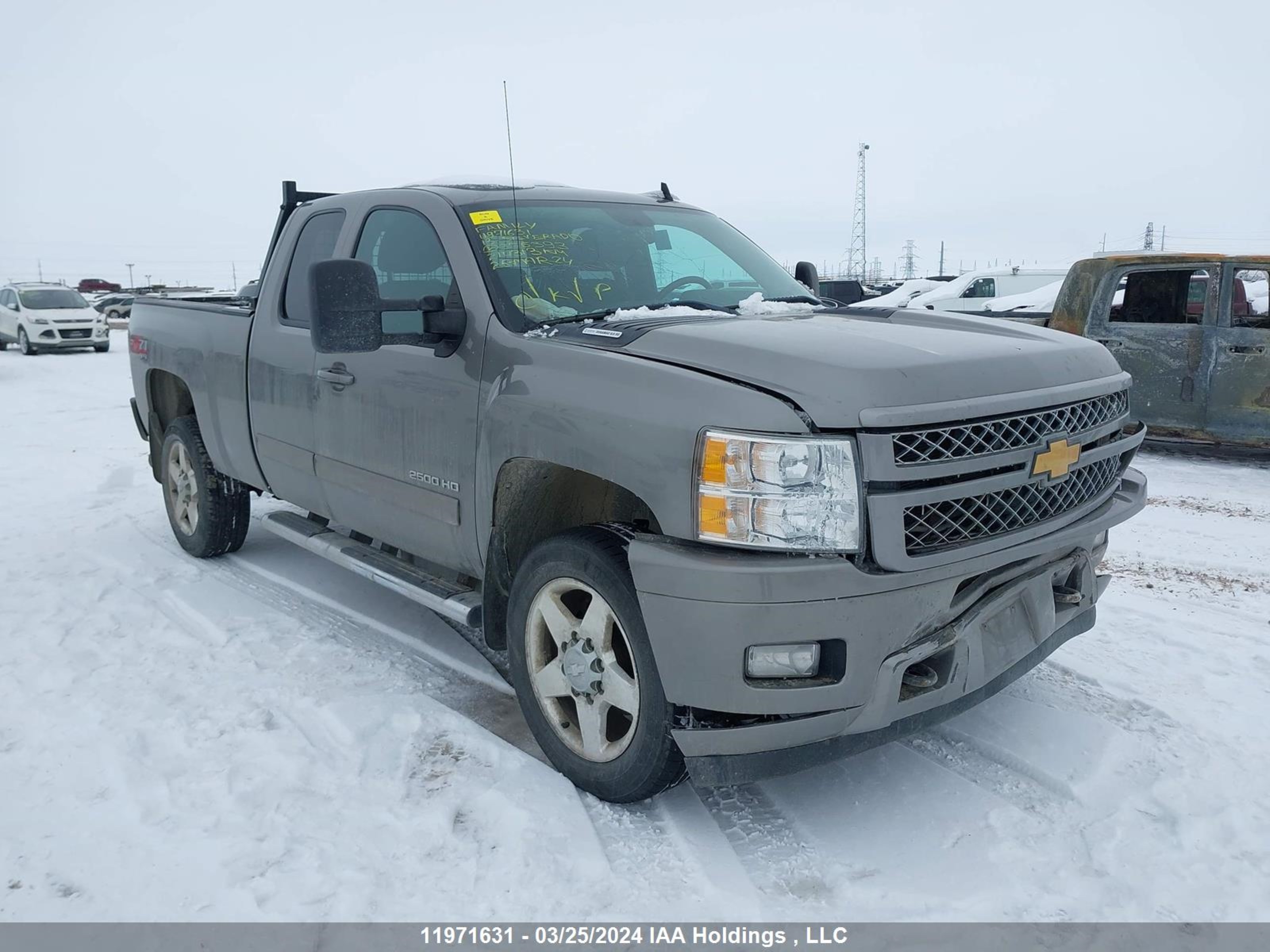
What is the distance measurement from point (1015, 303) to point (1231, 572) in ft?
36.5

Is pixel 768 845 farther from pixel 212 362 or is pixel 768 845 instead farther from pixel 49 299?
pixel 49 299

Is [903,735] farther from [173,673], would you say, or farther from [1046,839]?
[173,673]

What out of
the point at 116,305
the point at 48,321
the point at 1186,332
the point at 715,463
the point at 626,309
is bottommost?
the point at 116,305

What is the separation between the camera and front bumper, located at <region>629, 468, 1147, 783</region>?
259 centimetres

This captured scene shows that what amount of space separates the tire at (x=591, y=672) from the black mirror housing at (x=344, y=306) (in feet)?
3.05

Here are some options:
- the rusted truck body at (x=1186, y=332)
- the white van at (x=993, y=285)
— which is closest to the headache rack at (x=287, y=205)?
the rusted truck body at (x=1186, y=332)

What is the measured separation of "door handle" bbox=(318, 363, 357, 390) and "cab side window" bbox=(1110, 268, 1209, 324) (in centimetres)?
721

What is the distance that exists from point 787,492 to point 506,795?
141 cm

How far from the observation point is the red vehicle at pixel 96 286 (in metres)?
62.7

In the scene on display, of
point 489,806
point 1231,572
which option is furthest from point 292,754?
point 1231,572

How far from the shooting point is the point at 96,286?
64.3m

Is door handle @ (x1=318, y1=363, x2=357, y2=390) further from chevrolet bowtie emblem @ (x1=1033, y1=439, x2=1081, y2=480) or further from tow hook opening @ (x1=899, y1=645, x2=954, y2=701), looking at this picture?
chevrolet bowtie emblem @ (x1=1033, y1=439, x2=1081, y2=480)

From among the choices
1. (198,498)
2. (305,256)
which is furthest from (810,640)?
(198,498)

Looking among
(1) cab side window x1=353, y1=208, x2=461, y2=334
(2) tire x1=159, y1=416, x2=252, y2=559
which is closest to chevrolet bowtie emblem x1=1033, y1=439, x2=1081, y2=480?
(1) cab side window x1=353, y1=208, x2=461, y2=334
